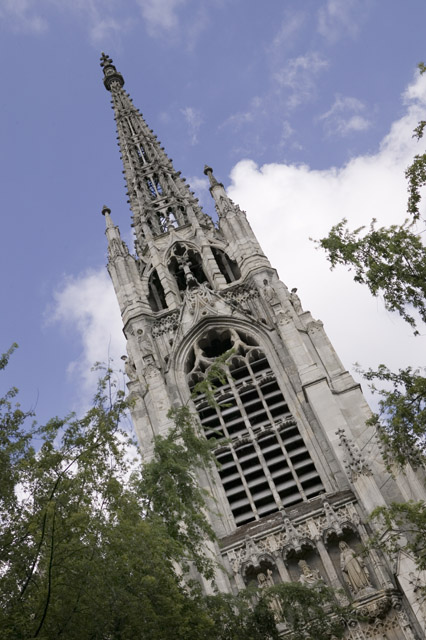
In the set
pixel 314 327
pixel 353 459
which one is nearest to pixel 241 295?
pixel 314 327

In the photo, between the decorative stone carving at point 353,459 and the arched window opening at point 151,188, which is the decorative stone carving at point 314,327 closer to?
the decorative stone carving at point 353,459

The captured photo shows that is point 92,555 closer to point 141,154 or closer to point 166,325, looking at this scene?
point 166,325

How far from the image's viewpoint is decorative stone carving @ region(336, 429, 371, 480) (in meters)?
19.8

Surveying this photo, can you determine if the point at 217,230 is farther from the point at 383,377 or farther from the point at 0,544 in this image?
the point at 0,544

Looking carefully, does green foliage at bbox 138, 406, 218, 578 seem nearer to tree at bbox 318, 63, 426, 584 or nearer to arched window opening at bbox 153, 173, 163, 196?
tree at bbox 318, 63, 426, 584

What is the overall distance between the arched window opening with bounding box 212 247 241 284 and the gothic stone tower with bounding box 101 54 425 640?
7 cm

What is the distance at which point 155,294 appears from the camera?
31.5 meters

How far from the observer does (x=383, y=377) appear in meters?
13.6

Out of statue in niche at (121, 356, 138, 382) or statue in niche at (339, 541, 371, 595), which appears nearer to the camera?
statue in niche at (339, 541, 371, 595)

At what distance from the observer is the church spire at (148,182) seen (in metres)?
35.4

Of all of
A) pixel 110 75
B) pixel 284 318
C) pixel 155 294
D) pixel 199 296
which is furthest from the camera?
pixel 110 75

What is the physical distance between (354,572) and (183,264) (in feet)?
53.6

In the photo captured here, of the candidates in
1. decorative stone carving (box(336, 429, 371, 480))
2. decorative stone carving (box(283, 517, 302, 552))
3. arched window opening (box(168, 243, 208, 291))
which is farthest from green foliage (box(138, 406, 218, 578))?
arched window opening (box(168, 243, 208, 291))

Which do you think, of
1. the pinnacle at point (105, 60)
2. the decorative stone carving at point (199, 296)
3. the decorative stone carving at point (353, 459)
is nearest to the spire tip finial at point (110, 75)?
the pinnacle at point (105, 60)
